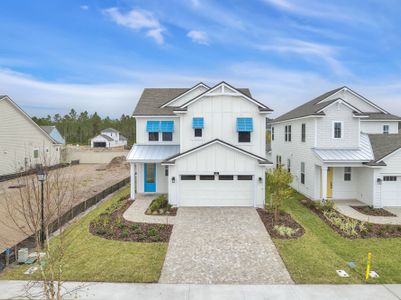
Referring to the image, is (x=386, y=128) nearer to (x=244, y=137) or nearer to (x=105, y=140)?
(x=244, y=137)

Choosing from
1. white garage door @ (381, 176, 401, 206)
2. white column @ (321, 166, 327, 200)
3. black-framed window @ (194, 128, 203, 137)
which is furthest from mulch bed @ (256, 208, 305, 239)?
white garage door @ (381, 176, 401, 206)

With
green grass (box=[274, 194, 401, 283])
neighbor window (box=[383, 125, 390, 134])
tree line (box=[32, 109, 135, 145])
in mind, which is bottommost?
green grass (box=[274, 194, 401, 283])

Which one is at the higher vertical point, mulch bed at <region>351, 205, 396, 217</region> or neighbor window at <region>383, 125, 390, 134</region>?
neighbor window at <region>383, 125, 390, 134</region>

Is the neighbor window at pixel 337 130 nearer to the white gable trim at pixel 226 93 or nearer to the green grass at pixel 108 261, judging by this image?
the white gable trim at pixel 226 93

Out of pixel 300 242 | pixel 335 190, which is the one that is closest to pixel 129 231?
pixel 300 242

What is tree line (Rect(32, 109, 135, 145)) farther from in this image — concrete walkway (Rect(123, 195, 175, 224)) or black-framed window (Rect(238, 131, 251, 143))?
black-framed window (Rect(238, 131, 251, 143))

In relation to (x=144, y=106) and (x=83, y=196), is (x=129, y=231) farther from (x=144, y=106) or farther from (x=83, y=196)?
(x=144, y=106)
